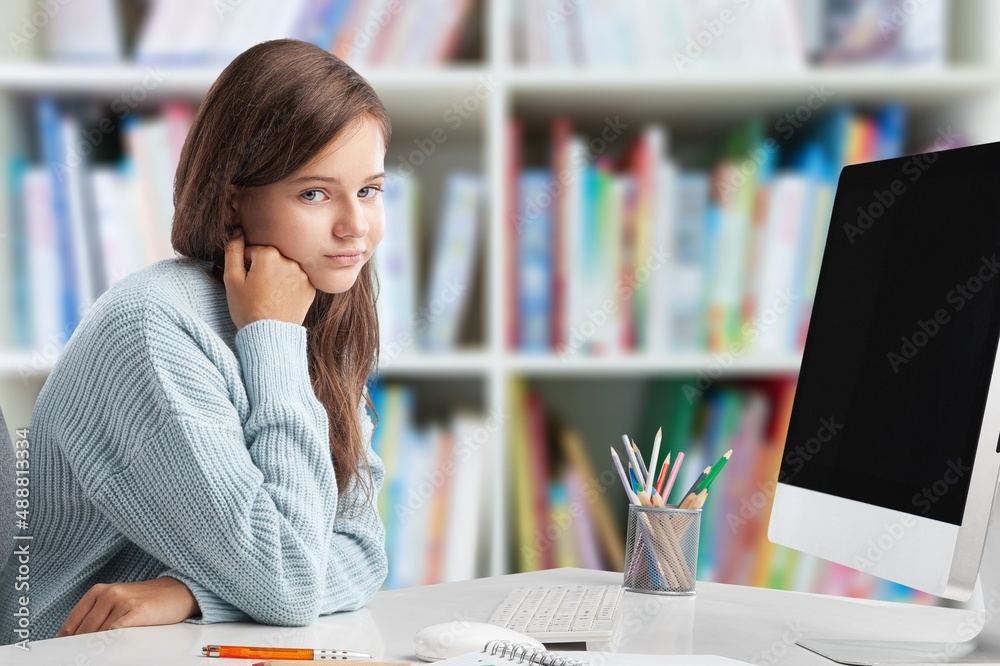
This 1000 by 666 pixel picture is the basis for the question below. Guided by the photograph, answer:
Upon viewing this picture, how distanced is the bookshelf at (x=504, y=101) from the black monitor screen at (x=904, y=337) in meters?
0.66

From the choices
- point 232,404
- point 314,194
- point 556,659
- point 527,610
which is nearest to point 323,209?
point 314,194

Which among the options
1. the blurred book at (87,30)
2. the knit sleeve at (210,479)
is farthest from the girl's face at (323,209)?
the blurred book at (87,30)

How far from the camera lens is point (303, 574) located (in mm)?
973

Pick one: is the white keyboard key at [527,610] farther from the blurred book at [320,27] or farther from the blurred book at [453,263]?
the blurred book at [320,27]

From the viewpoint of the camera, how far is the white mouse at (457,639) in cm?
82

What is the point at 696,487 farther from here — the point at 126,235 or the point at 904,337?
the point at 126,235

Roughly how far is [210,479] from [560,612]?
36 cm

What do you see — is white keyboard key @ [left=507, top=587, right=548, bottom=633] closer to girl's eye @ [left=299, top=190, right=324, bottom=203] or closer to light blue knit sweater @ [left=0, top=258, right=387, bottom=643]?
light blue knit sweater @ [left=0, top=258, right=387, bottom=643]

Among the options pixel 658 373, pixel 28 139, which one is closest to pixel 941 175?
pixel 658 373

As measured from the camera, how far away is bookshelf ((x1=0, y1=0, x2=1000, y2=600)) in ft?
5.56

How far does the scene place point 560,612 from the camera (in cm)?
100

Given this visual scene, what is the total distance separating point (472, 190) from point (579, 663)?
110 cm

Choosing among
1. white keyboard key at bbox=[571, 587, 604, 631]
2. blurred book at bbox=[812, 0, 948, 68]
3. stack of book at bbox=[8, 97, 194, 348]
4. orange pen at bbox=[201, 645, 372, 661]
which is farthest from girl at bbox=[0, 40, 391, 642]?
blurred book at bbox=[812, 0, 948, 68]

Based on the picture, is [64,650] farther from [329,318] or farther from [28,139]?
[28,139]
